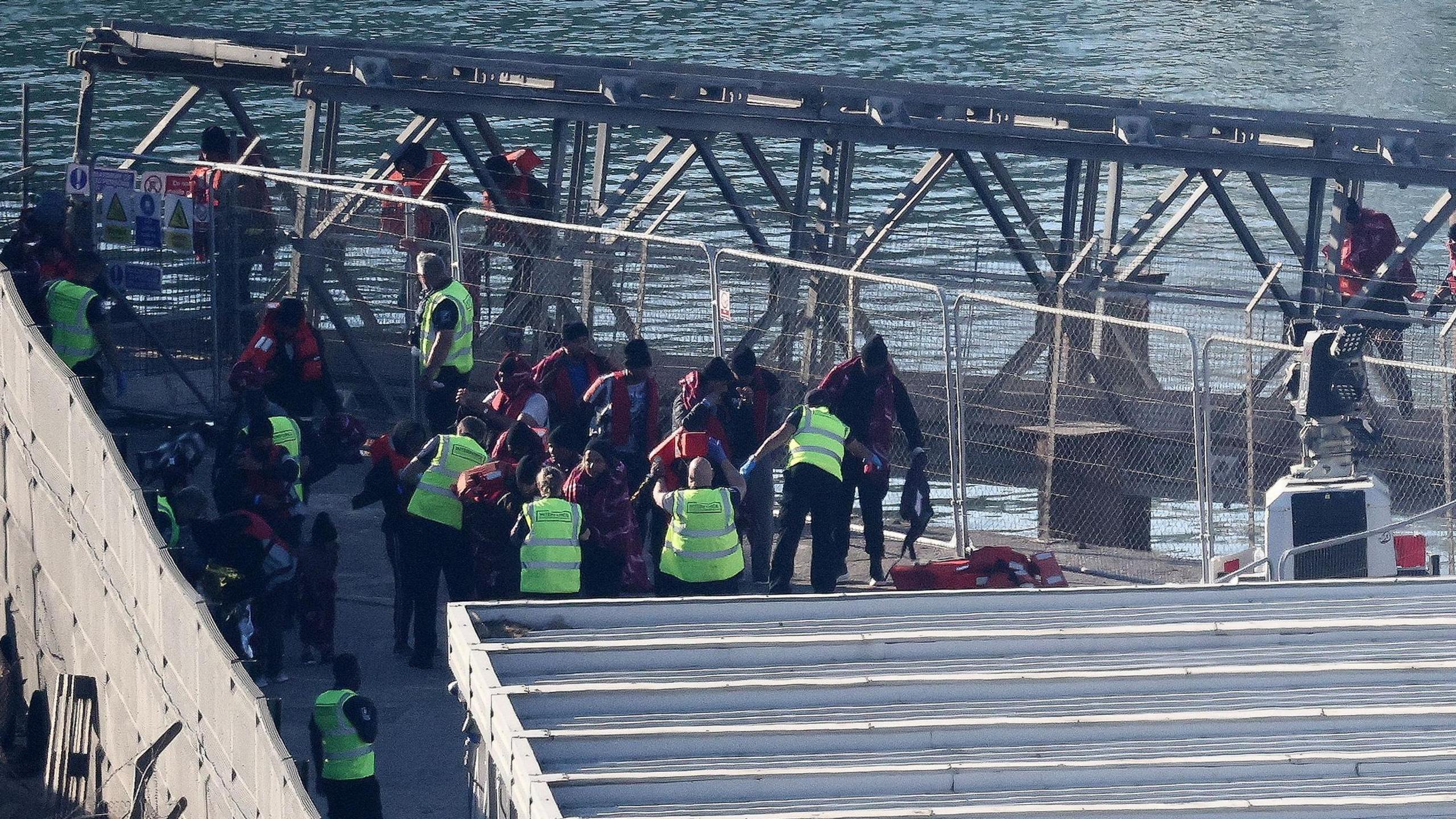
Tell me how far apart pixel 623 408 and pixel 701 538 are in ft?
5.58

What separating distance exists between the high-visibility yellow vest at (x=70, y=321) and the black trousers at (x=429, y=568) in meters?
3.60

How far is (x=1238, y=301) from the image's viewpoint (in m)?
18.5

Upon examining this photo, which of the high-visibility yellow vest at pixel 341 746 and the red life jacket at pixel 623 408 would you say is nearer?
the high-visibility yellow vest at pixel 341 746

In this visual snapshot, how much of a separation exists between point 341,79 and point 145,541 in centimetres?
843

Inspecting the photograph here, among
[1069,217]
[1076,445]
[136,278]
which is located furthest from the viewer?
[1069,217]

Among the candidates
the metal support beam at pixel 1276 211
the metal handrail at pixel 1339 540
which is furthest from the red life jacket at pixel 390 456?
the metal support beam at pixel 1276 211

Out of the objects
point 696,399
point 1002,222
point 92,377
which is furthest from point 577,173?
point 696,399

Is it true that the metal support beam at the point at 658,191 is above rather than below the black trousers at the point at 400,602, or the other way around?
above

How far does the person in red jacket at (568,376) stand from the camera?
1322 centimetres

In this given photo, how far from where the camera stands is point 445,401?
14.1 metres

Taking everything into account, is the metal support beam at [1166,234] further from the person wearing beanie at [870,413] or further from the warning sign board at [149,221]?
the warning sign board at [149,221]

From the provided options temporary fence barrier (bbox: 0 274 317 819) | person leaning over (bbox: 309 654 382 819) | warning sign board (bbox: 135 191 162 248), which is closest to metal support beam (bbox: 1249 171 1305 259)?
warning sign board (bbox: 135 191 162 248)

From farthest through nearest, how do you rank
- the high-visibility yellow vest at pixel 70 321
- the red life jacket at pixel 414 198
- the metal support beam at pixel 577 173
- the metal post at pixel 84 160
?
1. the metal support beam at pixel 577 173
2. the metal post at pixel 84 160
3. the red life jacket at pixel 414 198
4. the high-visibility yellow vest at pixel 70 321

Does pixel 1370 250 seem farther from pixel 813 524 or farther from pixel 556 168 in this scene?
pixel 813 524
